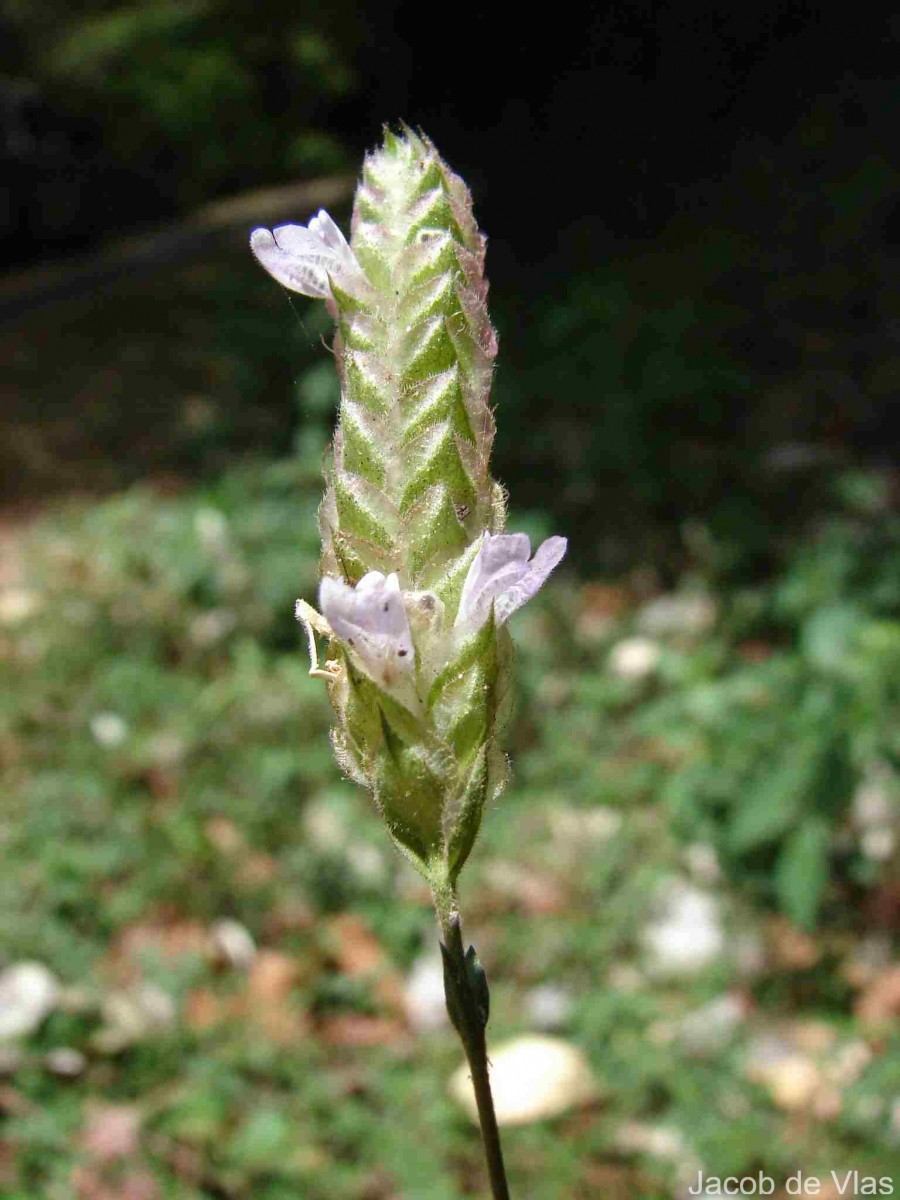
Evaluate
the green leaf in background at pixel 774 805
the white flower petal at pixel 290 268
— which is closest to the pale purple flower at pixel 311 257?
the white flower petal at pixel 290 268

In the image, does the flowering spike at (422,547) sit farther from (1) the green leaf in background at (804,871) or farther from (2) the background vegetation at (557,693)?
(1) the green leaf in background at (804,871)

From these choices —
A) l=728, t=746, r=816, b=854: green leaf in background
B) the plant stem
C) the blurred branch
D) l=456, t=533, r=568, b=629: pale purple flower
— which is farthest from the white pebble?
the blurred branch

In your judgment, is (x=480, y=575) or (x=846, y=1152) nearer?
(x=480, y=575)

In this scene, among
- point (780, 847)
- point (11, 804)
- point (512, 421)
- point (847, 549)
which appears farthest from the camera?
point (512, 421)

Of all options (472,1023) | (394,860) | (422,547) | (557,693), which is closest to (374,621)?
(422,547)

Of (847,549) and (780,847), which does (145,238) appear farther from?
(780,847)

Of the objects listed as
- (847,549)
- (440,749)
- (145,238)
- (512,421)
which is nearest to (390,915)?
(847,549)

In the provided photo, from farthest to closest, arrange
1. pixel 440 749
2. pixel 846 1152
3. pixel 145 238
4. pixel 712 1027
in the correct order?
pixel 145 238 < pixel 712 1027 < pixel 846 1152 < pixel 440 749
